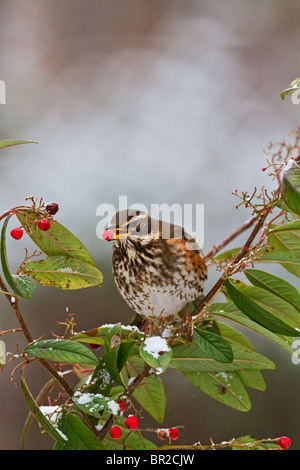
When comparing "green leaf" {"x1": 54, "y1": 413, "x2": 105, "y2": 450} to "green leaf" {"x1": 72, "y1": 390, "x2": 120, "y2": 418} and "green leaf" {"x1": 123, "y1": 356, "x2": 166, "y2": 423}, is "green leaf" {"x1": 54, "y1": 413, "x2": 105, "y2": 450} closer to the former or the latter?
"green leaf" {"x1": 72, "y1": 390, "x2": 120, "y2": 418}

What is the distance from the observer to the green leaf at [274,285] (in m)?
0.79

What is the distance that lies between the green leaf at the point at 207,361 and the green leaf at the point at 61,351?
211 mm

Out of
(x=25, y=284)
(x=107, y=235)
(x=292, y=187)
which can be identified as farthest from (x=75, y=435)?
(x=292, y=187)

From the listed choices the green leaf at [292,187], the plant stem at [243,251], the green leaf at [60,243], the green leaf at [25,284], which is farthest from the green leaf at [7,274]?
the green leaf at [292,187]

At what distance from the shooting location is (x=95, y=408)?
68 centimetres

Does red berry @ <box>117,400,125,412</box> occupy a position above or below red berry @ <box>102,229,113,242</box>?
below

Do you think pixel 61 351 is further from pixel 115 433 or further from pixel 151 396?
pixel 151 396

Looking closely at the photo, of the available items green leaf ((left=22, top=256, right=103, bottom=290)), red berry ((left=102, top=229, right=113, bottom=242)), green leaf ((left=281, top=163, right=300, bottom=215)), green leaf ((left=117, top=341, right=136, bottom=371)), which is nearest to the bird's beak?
red berry ((left=102, top=229, right=113, bottom=242))

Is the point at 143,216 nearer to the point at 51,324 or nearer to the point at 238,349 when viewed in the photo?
the point at 238,349

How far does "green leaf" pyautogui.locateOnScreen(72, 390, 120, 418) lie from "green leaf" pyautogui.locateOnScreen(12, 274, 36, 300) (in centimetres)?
14

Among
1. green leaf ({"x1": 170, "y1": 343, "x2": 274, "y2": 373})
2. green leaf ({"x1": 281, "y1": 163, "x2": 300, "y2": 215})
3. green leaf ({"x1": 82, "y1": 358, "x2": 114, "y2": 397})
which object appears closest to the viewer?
green leaf ({"x1": 281, "y1": 163, "x2": 300, "y2": 215})

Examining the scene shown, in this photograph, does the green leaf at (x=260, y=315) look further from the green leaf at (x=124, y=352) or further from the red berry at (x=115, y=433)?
the red berry at (x=115, y=433)

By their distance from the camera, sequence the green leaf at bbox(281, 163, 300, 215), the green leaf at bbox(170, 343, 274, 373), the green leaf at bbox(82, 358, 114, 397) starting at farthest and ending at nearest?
the green leaf at bbox(170, 343, 274, 373) < the green leaf at bbox(82, 358, 114, 397) < the green leaf at bbox(281, 163, 300, 215)

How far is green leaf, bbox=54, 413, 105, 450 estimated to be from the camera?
2.35 ft
